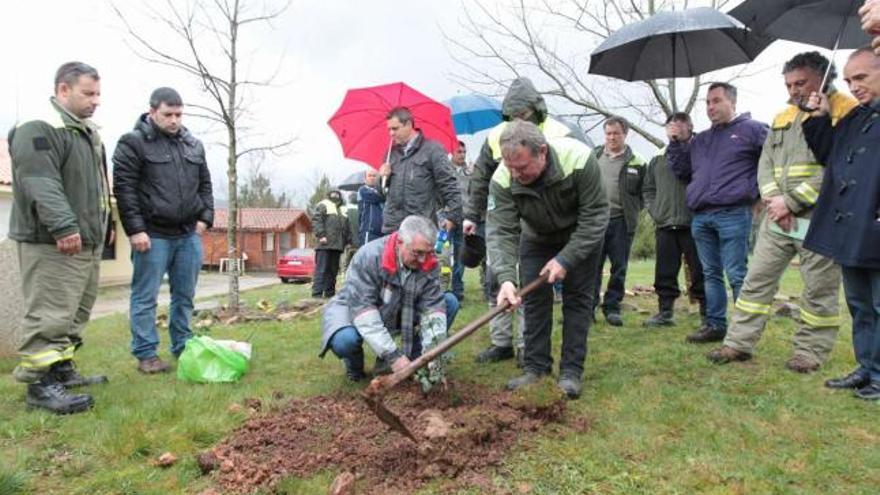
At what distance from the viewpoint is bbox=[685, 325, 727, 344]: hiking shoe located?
4973mm

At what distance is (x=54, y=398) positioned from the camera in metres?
3.71

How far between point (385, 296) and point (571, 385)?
1283 mm

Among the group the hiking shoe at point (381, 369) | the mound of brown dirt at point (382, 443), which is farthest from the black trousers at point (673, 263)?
the hiking shoe at point (381, 369)

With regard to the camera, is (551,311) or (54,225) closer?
(54,225)

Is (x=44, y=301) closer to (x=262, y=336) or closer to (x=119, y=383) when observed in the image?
(x=119, y=383)

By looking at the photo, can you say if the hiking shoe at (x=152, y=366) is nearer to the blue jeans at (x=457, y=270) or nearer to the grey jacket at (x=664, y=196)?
the blue jeans at (x=457, y=270)

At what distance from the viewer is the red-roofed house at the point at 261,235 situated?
3519 cm

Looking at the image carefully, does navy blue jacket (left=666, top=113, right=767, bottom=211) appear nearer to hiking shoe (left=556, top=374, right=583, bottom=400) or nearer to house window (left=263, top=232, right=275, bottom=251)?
hiking shoe (left=556, top=374, right=583, bottom=400)

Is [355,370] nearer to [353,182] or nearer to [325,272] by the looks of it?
[325,272]

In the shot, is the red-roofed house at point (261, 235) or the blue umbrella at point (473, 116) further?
the red-roofed house at point (261, 235)

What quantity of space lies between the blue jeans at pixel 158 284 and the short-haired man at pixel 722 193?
392 cm

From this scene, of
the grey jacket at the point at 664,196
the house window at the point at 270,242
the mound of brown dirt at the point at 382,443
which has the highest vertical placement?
the grey jacket at the point at 664,196

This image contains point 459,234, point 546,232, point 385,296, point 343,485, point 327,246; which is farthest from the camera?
point 327,246

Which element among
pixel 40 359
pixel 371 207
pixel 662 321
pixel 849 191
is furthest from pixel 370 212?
pixel 849 191
